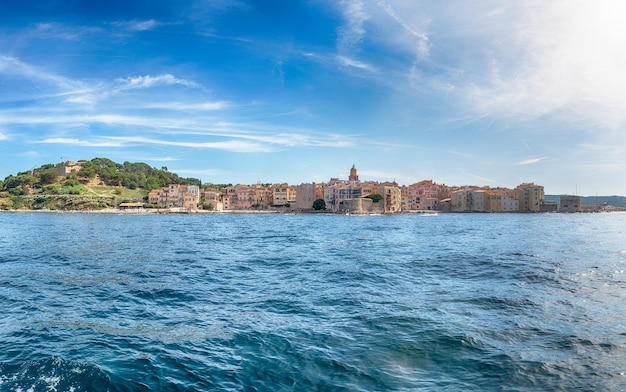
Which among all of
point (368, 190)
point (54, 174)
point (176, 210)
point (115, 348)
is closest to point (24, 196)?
point (54, 174)

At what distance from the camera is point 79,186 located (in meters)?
128

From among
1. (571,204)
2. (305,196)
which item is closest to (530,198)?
(571,204)

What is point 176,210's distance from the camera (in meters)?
107

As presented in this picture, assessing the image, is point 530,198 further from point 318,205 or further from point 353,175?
point 318,205

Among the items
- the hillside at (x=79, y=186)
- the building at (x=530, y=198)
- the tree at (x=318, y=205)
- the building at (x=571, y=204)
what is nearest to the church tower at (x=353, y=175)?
the tree at (x=318, y=205)

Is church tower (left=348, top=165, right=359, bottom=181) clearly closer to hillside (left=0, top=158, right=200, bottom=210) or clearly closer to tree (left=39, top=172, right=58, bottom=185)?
hillside (left=0, top=158, right=200, bottom=210)

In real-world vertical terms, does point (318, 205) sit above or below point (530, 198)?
below

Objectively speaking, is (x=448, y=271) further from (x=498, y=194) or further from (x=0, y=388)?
(x=498, y=194)

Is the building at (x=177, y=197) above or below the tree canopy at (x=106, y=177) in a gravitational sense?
below

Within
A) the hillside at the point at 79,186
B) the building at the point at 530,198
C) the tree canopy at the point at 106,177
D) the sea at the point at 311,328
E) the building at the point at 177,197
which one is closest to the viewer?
the sea at the point at 311,328

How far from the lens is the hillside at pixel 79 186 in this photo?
113 meters

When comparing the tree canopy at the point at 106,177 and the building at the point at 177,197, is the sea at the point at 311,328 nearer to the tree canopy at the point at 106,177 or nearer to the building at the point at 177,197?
the building at the point at 177,197

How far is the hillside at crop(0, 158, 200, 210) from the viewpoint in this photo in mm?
113250

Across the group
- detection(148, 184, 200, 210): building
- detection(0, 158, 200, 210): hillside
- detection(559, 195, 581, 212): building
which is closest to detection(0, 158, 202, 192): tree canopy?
detection(0, 158, 200, 210): hillside
